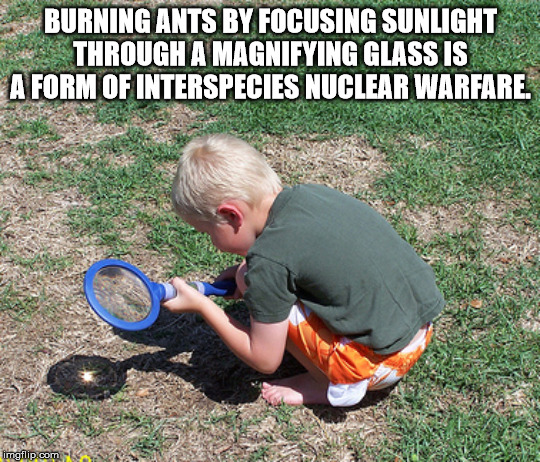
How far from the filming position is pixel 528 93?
4.58m

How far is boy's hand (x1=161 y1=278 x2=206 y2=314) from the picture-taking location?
2664 millimetres

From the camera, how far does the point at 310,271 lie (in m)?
2.36

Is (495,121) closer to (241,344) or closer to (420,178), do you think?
(420,178)

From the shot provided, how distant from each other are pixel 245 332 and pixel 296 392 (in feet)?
1.52

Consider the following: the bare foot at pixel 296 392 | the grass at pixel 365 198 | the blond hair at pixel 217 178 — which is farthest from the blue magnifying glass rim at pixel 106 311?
the bare foot at pixel 296 392

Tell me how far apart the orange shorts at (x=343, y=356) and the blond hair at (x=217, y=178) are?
464mm

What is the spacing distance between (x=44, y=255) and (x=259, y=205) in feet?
5.43

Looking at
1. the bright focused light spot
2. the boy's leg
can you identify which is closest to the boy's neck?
the boy's leg

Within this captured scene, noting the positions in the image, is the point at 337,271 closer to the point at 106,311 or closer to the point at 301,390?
the point at 301,390

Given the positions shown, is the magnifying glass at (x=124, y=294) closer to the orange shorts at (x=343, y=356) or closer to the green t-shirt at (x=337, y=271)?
the green t-shirt at (x=337, y=271)

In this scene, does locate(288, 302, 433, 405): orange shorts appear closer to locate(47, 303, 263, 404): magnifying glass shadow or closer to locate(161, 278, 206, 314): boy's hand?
locate(161, 278, 206, 314): boy's hand

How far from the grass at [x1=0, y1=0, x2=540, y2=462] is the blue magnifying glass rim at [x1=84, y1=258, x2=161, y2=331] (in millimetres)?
503

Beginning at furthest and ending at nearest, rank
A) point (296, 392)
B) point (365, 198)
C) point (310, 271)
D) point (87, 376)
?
point (365, 198)
point (87, 376)
point (296, 392)
point (310, 271)

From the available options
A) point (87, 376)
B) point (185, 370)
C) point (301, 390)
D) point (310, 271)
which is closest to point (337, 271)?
point (310, 271)
